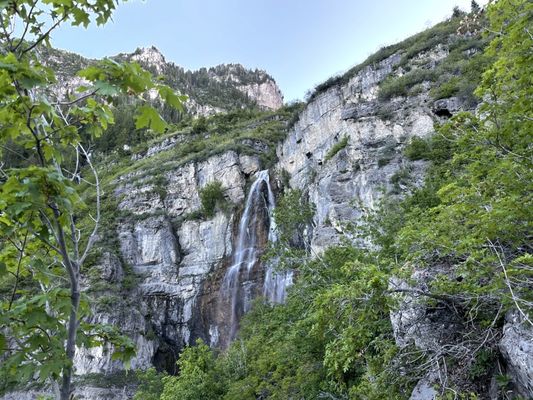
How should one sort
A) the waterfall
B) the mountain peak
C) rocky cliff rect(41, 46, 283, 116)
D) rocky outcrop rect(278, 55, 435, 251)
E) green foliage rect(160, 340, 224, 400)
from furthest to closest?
the mountain peak
rocky cliff rect(41, 46, 283, 116)
the waterfall
rocky outcrop rect(278, 55, 435, 251)
green foliage rect(160, 340, 224, 400)

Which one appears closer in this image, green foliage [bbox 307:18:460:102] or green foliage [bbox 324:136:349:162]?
green foliage [bbox 324:136:349:162]

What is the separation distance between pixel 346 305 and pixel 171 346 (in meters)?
24.0

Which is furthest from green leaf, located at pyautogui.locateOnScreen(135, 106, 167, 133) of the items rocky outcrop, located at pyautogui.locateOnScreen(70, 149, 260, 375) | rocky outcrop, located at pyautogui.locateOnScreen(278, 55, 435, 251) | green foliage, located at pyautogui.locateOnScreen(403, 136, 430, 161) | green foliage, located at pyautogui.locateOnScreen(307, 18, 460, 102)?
green foliage, located at pyautogui.locateOnScreen(307, 18, 460, 102)

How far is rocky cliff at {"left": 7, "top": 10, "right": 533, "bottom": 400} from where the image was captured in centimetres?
2019

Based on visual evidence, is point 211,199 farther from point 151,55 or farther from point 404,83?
point 151,55

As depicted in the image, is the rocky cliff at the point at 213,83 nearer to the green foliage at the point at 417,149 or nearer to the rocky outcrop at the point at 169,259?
the rocky outcrop at the point at 169,259

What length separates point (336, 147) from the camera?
23.1 metres

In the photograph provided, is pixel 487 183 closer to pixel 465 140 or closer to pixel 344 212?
pixel 465 140

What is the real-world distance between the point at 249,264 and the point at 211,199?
7354 millimetres

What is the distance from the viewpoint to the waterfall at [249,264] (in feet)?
76.6

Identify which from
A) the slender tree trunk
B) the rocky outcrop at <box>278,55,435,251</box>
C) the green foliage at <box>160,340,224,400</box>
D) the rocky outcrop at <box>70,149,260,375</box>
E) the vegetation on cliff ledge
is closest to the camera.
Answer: the slender tree trunk

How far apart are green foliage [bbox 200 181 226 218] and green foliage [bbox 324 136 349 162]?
34.3 ft

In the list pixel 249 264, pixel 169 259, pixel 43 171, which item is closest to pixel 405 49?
pixel 249 264

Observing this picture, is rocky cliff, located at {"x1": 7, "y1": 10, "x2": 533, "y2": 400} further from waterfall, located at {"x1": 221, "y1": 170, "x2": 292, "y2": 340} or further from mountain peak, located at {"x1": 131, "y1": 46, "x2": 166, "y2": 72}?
mountain peak, located at {"x1": 131, "y1": 46, "x2": 166, "y2": 72}
